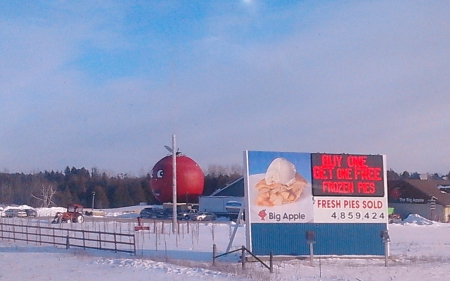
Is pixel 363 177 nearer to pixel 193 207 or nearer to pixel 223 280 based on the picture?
pixel 223 280

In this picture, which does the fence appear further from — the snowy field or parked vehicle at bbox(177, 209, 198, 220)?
parked vehicle at bbox(177, 209, 198, 220)

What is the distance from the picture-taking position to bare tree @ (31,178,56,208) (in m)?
104

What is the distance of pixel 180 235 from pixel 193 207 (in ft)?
128

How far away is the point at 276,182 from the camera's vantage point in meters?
27.0

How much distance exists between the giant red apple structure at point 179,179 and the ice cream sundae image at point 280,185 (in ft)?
166

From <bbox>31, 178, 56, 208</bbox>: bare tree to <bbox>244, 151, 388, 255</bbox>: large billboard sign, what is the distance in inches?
3159

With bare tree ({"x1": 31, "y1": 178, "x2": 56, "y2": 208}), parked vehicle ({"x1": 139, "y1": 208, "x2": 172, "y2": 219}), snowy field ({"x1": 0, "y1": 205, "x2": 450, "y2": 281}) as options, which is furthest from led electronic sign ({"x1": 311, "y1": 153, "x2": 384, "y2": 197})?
bare tree ({"x1": 31, "y1": 178, "x2": 56, "y2": 208})

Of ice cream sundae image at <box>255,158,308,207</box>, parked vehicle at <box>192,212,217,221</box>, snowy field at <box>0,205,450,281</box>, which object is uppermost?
ice cream sundae image at <box>255,158,308,207</box>

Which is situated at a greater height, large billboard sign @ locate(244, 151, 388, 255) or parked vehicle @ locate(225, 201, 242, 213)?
large billboard sign @ locate(244, 151, 388, 255)

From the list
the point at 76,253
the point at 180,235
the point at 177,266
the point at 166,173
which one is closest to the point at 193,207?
the point at 166,173

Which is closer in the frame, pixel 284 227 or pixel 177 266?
pixel 177 266

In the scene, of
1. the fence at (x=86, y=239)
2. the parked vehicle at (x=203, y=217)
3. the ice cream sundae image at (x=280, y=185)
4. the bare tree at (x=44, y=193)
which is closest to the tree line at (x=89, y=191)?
the bare tree at (x=44, y=193)

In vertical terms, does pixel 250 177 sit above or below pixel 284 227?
above

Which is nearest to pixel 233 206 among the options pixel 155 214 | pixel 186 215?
pixel 186 215
